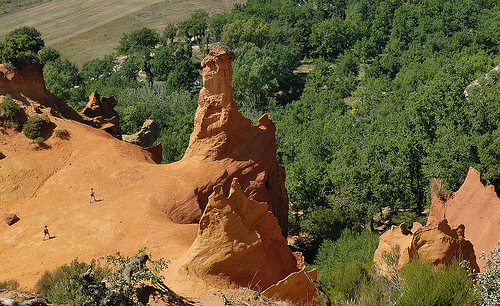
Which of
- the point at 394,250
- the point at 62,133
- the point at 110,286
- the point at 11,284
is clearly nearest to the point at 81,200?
the point at 62,133

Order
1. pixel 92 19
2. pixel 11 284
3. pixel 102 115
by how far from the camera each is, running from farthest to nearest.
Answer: pixel 92 19 → pixel 102 115 → pixel 11 284

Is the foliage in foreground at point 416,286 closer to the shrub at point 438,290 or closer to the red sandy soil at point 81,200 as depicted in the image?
the shrub at point 438,290

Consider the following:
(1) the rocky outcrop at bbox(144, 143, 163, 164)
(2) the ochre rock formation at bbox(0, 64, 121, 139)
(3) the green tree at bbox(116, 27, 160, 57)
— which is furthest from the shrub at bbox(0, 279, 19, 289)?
(3) the green tree at bbox(116, 27, 160, 57)

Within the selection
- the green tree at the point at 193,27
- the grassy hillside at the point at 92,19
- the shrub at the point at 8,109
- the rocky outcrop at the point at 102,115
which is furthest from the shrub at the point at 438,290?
the green tree at the point at 193,27

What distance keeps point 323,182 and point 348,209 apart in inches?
185

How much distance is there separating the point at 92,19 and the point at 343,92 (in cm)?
8433

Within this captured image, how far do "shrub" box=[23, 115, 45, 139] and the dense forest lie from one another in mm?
5855

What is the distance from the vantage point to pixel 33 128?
3531cm

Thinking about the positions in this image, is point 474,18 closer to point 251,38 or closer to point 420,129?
point 251,38

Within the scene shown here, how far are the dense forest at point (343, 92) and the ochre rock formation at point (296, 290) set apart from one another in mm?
1313

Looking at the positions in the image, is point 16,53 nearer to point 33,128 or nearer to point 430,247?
point 33,128

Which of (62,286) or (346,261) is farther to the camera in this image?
(346,261)

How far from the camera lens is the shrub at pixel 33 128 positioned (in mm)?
35281

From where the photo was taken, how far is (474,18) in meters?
115
